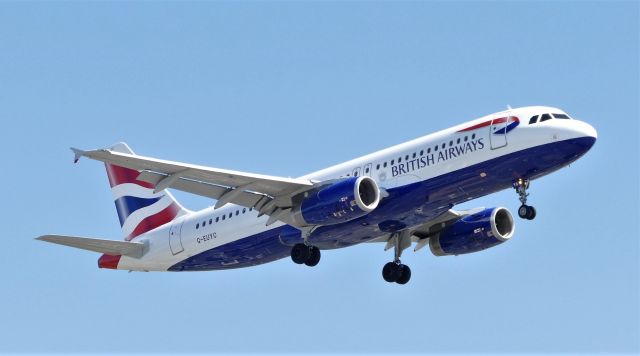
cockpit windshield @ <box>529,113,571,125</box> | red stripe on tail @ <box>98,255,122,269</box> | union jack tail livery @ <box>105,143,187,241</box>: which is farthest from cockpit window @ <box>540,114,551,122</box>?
red stripe on tail @ <box>98,255,122,269</box>

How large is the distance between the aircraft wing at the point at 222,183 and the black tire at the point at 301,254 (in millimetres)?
1820

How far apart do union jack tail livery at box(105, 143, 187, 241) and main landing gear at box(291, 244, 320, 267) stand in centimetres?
750

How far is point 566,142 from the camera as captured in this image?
4384cm

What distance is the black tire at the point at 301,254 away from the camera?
160ft

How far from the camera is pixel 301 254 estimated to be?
48625mm

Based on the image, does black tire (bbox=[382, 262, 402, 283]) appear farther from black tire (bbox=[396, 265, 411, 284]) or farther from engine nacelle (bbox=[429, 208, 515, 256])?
engine nacelle (bbox=[429, 208, 515, 256])

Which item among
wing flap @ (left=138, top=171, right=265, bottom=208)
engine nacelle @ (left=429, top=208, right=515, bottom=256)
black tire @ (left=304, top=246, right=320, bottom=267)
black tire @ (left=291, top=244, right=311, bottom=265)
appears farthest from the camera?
engine nacelle @ (left=429, top=208, right=515, bottom=256)

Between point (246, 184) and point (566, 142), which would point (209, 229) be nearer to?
point (246, 184)

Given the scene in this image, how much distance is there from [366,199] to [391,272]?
7.11 meters

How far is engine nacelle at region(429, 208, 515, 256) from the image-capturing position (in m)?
51.6

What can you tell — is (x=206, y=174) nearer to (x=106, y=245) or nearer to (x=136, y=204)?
(x=106, y=245)

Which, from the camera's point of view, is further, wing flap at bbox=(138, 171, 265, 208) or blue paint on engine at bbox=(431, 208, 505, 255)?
blue paint on engine at bbox=(431, 208, 505, 255)

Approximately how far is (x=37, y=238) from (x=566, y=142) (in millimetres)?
19196

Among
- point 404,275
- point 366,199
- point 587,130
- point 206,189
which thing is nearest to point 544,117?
point 587,130
